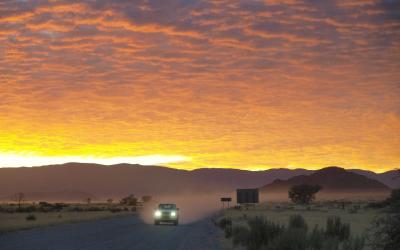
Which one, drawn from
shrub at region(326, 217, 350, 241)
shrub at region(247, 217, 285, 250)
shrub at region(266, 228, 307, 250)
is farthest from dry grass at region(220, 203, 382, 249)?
shrub at region(266, 228, 307, 250)

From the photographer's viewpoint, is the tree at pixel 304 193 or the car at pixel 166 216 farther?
the tree at pixel 304 193

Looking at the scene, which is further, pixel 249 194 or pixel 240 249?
pixel 249 194

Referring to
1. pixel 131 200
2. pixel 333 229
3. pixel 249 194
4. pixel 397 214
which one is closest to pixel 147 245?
pixel 333 229

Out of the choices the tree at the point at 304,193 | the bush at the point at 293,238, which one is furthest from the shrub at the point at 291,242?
the tree at the point at 304,193

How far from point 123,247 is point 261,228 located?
243 inches

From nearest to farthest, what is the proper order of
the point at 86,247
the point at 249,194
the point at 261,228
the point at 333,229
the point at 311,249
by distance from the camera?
the point at 311,249, the point at 261,228, the point at 86,247, the point at 333,229, the point at 249,194

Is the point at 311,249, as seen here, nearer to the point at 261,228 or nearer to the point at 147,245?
the point at 261,228

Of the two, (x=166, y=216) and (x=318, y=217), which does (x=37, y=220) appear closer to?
(x=166, y=216)

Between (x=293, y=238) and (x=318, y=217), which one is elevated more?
(x=318, y=217)

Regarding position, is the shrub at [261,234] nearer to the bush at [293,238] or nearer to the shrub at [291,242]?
the bush at [293,238]

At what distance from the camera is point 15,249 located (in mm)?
24297

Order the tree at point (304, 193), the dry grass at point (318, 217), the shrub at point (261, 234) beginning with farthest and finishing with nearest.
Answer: the tree at point (304, 193)
the dry grass at point (318, 217)
the shrub at point (261, 234)

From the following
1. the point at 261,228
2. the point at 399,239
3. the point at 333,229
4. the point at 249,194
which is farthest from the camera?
the point at 249,194

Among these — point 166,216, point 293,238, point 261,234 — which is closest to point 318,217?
point 166,216
